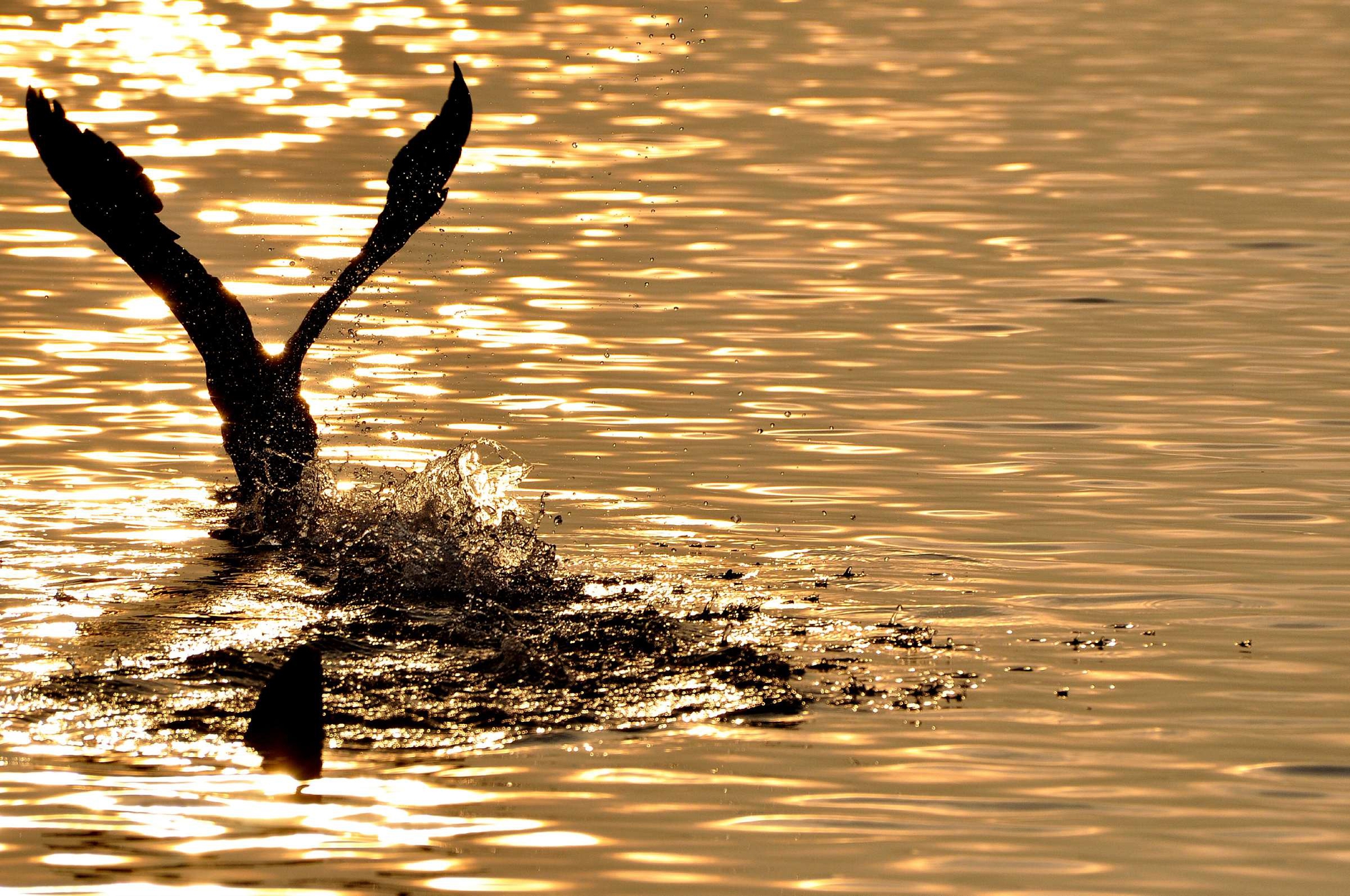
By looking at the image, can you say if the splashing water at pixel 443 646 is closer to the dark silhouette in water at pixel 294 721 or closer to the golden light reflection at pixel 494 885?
the dark silhouette in water at pixel 294 721

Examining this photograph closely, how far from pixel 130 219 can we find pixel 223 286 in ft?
1.67

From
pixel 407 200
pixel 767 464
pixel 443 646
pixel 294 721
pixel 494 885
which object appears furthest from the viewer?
pixel 767 464

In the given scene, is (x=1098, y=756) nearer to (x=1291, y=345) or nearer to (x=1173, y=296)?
(x=1291, y=345)

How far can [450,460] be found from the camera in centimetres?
1074

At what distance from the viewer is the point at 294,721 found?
7500 millimetres

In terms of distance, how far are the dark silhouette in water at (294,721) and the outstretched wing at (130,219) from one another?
10.3ft

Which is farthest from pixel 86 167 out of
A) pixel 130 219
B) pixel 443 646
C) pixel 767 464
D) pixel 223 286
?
pixel 767 464

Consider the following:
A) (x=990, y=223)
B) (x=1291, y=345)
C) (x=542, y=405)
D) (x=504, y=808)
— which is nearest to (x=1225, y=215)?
(x=990, y=223)

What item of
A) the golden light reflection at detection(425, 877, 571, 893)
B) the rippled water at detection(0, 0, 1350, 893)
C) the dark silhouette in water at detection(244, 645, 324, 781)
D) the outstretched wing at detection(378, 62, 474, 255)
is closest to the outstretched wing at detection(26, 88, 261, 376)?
the outstretched wing at detection(378, 62, 474, 255)

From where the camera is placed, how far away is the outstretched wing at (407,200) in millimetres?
10328

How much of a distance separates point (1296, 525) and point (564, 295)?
6.74 metres

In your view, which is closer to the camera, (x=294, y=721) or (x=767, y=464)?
(x=294, y=721)

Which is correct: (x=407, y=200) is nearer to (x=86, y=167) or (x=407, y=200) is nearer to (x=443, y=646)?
(x=86, y=167)

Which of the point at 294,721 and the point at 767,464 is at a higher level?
the point at 767,464
